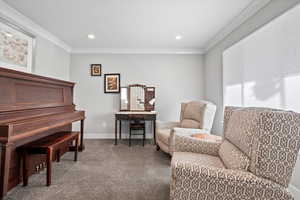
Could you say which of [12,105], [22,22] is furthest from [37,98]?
[22,22]

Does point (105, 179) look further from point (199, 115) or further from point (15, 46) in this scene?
point (15, 46)

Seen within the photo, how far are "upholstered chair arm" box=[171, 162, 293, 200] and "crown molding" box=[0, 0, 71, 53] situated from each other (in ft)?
10.3

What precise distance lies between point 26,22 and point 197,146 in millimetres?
3378

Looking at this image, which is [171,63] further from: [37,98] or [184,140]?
[37,98]

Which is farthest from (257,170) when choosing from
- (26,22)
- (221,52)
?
(26,22)

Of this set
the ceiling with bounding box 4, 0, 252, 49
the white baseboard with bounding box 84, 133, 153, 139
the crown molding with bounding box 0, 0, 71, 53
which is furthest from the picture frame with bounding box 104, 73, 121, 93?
the crown molding with bounding box 0, 0, 71, 53

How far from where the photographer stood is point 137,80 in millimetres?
4000

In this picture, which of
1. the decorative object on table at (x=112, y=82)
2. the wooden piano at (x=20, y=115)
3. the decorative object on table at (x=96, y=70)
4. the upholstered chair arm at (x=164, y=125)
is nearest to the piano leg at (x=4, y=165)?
the wooden piano at (x=20, y=115)

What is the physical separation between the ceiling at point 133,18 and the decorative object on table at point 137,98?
1.14 meters

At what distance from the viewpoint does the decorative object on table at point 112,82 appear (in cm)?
397

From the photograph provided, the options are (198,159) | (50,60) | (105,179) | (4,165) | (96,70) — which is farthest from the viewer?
(96,70)

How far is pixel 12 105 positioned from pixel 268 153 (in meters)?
2.40

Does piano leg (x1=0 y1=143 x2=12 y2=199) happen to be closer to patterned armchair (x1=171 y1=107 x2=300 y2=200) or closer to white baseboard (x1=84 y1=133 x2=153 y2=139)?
patterned armchair (x1=171 y1=107 x2=300 y2=200)

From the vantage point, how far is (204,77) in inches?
157
